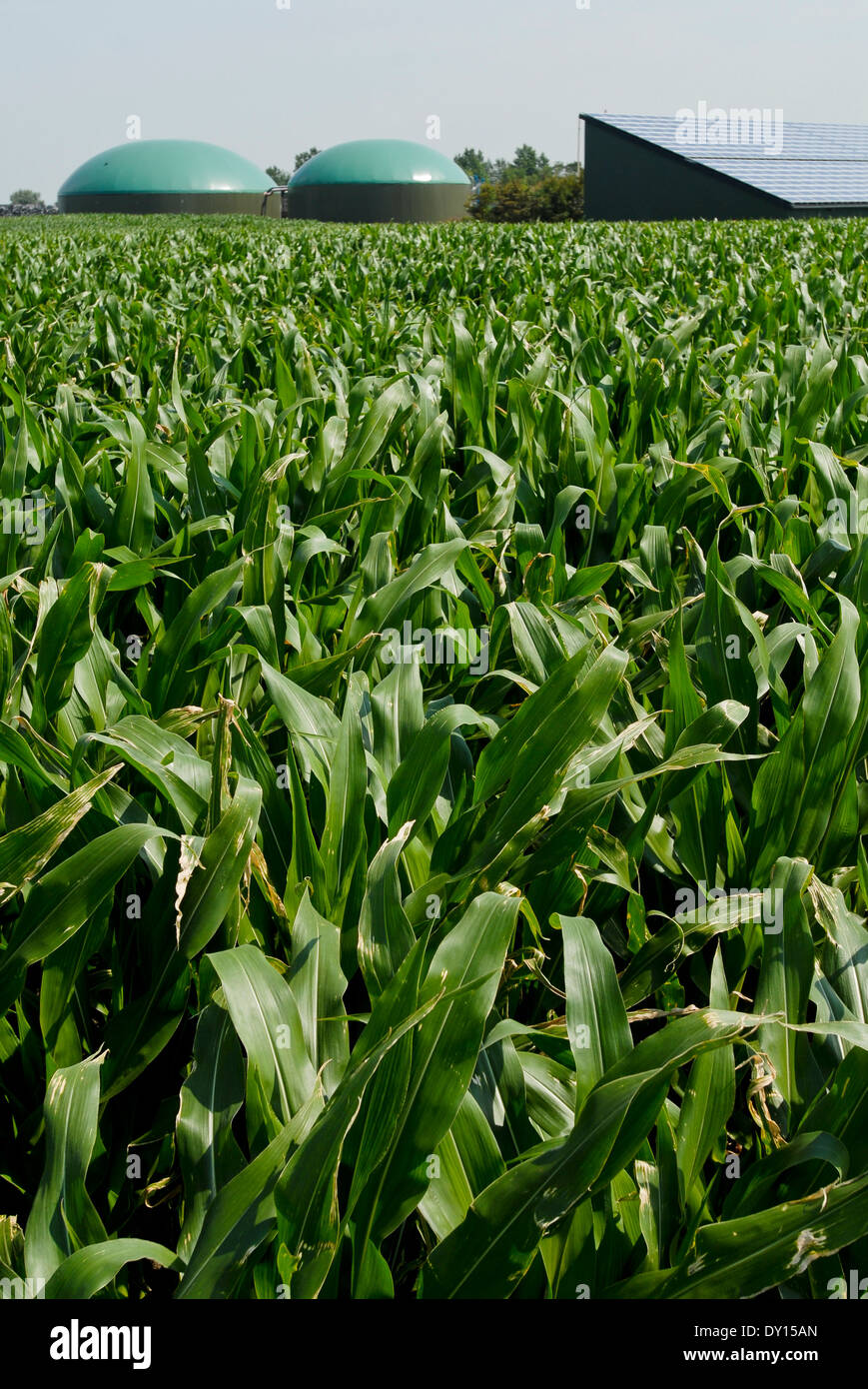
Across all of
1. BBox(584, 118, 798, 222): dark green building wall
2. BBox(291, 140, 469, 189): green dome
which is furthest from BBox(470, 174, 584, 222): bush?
BBox(584, 118, 798, 222): dark green building wall

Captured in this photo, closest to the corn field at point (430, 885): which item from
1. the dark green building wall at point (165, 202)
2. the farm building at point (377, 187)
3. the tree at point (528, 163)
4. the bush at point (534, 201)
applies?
the farm building at point (377, 187)

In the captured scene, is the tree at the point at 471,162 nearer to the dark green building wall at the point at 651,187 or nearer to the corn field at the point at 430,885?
the dark green building wall at the point at 651,187

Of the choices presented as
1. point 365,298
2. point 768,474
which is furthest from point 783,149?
point 768,474

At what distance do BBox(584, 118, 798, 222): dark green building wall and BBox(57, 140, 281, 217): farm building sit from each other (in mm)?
18653

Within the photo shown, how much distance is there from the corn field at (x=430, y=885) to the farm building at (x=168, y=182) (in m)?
51.0

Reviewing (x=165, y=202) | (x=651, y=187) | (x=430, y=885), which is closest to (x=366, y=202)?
(x=165, y=202)

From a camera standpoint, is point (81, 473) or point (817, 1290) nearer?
point (817, 1290)

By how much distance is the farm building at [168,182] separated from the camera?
1907 inches

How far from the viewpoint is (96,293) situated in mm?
6242

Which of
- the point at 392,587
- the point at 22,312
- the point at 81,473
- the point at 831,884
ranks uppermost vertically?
the point at 22,312

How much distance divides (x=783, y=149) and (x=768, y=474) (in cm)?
4082

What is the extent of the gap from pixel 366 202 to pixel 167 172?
30.5 feet

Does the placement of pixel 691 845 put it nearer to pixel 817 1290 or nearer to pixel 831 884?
pixel 831 884
